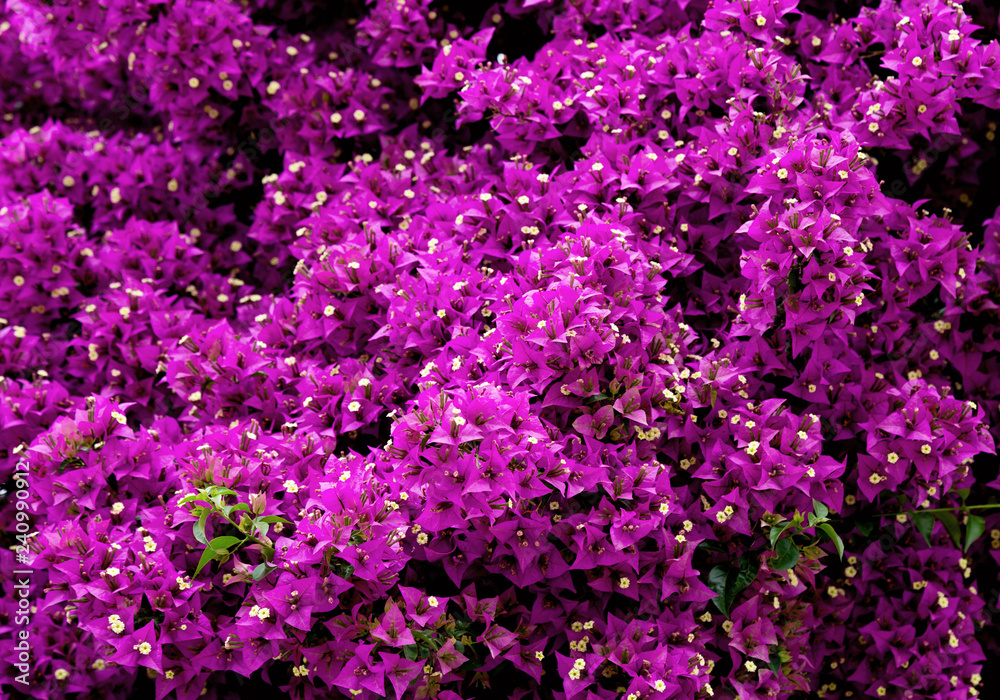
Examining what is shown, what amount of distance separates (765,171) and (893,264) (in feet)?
1.72

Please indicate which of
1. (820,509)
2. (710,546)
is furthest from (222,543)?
(820,509)

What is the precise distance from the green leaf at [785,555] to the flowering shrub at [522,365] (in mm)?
64

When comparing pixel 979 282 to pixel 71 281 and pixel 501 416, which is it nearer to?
pixel 501 416

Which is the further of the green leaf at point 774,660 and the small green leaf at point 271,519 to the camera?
the green leaf at point 774,660

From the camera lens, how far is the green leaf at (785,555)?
2168mm

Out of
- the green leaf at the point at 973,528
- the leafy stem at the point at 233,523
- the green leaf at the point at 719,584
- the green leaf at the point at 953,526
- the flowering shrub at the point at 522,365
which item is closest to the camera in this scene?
the leafy stem at the point at 233,523

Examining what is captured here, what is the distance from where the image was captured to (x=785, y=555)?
7.16 feet

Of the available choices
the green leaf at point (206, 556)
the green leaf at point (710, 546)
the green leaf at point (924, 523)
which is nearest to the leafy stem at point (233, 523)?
the green leaf at point (206, 556)

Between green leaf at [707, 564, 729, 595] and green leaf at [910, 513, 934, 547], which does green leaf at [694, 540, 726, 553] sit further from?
green leaf at [910, 513, 934, 547]

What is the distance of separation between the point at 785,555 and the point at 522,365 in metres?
0.81

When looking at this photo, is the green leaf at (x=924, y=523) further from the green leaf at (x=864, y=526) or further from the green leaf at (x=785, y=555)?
the green leaf at (x=785, y=555)

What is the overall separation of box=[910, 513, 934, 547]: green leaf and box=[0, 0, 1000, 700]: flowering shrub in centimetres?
2

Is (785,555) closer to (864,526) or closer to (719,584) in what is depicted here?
(719,584)

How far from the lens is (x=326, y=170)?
3107mm
